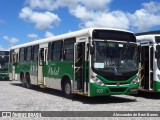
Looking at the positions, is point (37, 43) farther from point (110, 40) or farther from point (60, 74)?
point (110, 40)

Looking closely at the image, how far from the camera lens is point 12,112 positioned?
37.3 feet

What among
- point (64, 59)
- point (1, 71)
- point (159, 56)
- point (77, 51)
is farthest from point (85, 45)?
point (1, 71)

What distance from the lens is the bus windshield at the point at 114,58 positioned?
44.5ft

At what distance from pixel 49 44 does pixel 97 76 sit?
17.9 ft

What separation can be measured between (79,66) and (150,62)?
11.3ft

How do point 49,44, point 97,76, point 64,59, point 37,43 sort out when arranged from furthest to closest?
point 37,43 < point 49,44 < point 64,59 < point 97,76

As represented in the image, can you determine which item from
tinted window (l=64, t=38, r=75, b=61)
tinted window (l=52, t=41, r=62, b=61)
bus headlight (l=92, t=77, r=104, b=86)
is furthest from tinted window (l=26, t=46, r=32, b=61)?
bus headlight (l=92, t=77, r=104, b=86)

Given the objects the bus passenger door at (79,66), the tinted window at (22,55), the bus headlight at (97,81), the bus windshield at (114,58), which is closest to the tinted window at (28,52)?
the tinted window at (22,55)

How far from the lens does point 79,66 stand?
14.6 metres

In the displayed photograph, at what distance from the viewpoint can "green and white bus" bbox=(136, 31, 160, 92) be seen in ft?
50.9

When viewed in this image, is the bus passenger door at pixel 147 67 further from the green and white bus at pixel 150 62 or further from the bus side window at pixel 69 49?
the bus side window at pixel 69 49

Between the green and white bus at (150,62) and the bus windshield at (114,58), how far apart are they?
1591 mm

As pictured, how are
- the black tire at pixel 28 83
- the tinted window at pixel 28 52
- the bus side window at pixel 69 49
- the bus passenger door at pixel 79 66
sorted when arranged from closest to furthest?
the bus passenger door at pixel 79 66, the bus side window at pixel 69 49, the tinted window at pixel 28 52, the black tire at pixel 28 83

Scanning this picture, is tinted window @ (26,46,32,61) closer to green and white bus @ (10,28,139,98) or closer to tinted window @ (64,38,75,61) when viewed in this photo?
green and white bus @ (10,28,139,98)
